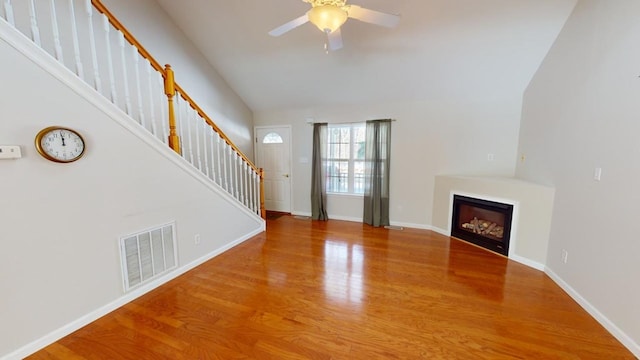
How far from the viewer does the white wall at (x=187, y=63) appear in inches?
128

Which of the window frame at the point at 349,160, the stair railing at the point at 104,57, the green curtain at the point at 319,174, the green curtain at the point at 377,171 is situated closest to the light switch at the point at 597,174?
the green curtain at the point at 377,171

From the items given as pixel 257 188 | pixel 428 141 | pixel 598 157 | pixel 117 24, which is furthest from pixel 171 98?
pixel 598 157

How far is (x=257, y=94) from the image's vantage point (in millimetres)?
4902

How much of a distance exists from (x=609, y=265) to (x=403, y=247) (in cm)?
201

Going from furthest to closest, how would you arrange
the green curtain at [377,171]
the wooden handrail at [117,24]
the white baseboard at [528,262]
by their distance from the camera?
the green curtain at [377,171] < the white baseboard at [528,262] < the wooden handrail at [117,24]

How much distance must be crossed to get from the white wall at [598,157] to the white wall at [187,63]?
4.97 m

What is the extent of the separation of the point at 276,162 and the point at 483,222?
4.03 metres

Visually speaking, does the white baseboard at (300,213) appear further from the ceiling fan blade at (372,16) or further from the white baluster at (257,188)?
the ceiling fan blade at (372,16)

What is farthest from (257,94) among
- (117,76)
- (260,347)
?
(260,347)

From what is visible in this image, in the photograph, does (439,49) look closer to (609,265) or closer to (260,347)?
(609,265)

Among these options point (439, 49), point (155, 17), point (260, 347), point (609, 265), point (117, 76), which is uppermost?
point (155, 17)

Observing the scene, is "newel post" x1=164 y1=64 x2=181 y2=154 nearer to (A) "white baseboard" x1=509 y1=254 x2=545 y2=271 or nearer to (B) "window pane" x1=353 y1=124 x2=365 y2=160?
(B) "window pane" x1=353 y1=124 x2=365 y2=160

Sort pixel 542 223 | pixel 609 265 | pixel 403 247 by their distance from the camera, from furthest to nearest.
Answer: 1. pixel 403 247
2. pixel 542 223
3. pixel 609 265

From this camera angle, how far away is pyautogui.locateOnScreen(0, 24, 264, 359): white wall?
1.60 meters
